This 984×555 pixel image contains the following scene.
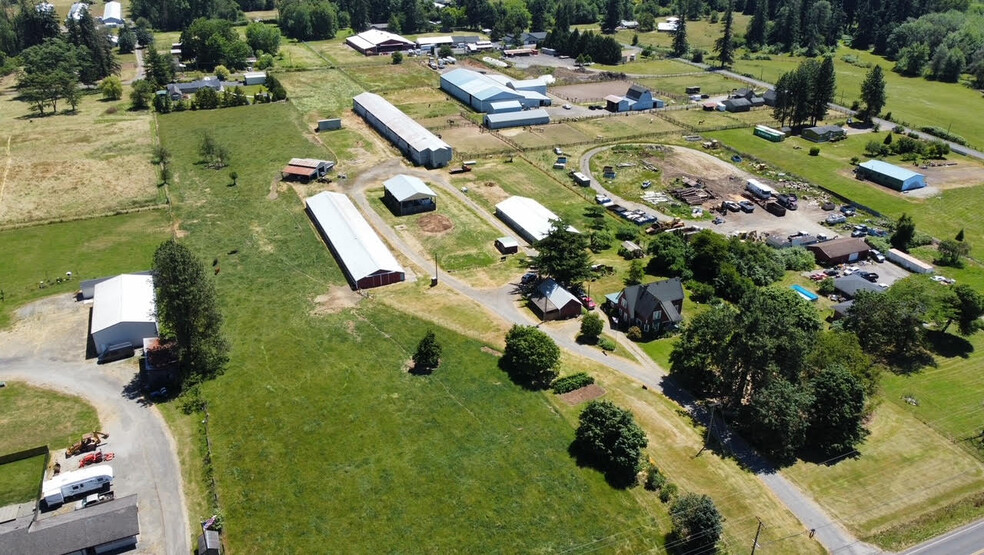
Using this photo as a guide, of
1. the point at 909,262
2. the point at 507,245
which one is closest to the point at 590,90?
the point at 507,245

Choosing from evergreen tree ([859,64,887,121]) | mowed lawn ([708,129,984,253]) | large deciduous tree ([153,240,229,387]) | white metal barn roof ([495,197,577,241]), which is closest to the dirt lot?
mowed lawn ([708,129,984,253])

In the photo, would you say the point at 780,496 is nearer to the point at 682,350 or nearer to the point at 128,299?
the point at 682,350

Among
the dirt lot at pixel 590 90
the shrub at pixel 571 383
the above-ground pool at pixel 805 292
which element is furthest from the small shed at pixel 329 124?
the above-ground pool at pixel 805 292

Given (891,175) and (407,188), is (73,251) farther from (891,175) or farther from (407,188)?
(891,175)

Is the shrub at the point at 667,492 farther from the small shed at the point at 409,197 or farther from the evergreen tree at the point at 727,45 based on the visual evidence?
the evergreen tree at the point at 727,45

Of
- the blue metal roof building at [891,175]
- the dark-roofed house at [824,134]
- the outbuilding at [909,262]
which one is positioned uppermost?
the dark-roofed house at [824,134]

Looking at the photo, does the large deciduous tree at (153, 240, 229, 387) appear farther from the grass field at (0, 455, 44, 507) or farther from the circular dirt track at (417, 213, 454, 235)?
the circular dirt track at (417, 213, 454, 235)
